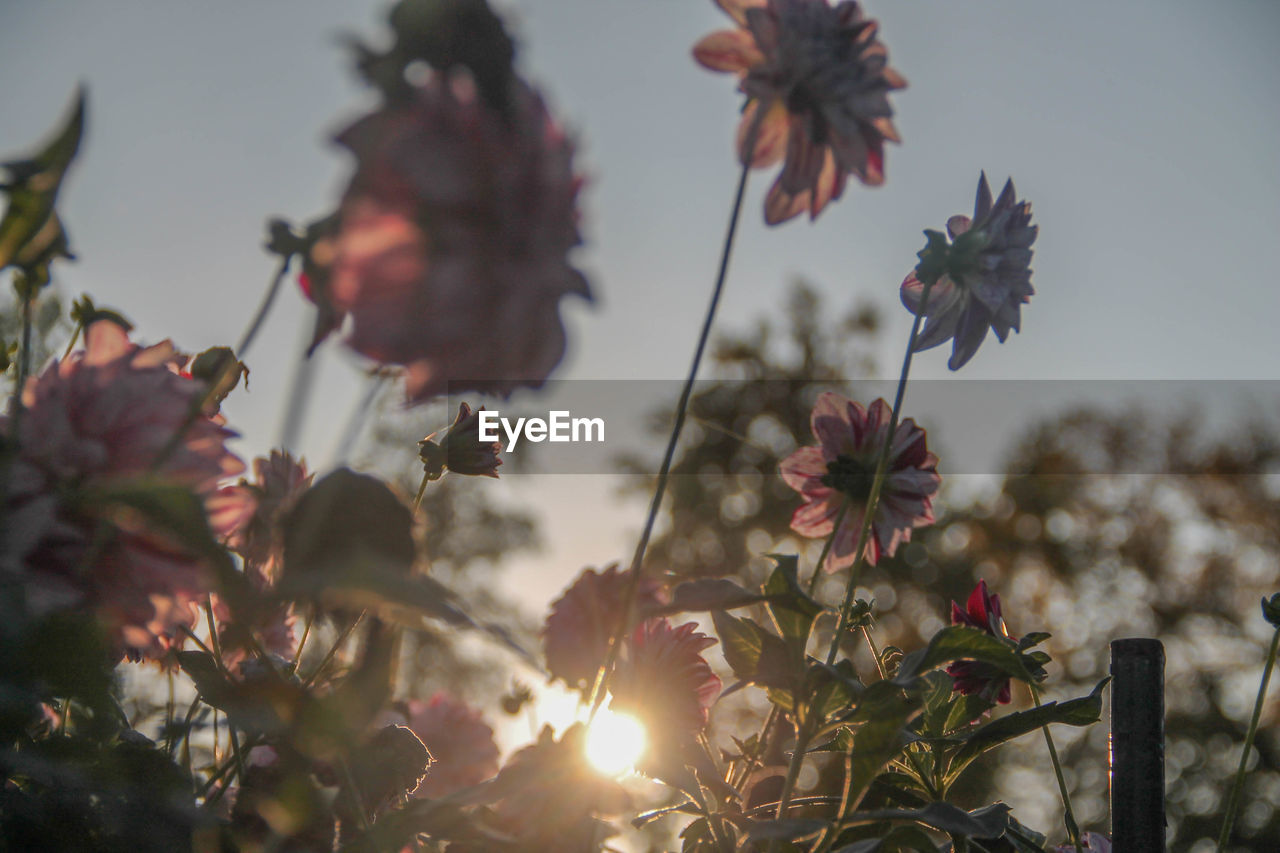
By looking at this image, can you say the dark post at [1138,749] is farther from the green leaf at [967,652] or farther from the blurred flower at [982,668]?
the green leaf at [967,652]

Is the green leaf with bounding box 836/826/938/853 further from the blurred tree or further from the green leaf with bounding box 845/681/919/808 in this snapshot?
the blurred tree

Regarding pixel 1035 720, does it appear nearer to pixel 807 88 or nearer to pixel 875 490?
pixel 875 490

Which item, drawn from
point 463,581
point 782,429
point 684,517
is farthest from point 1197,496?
point 463,581

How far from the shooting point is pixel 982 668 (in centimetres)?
54

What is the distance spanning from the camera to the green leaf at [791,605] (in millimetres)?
344

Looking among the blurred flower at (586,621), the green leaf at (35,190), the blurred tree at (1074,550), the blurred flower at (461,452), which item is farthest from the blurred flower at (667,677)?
the blurred tree at (1074,550)

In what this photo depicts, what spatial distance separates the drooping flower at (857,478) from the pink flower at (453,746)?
38 centimetres

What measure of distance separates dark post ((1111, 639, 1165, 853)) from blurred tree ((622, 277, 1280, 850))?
25.3 ft

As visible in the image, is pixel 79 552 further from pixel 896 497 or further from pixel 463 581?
pixel 463 581

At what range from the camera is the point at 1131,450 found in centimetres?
927

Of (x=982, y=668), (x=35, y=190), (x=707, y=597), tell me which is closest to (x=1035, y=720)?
(x=982, y=668)

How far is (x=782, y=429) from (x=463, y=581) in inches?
169

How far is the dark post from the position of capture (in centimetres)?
47

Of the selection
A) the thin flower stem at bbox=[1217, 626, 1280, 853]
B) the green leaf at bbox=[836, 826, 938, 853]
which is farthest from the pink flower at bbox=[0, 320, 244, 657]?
the thin flower stem at bbox=[1217, 626, 1280, 853]
